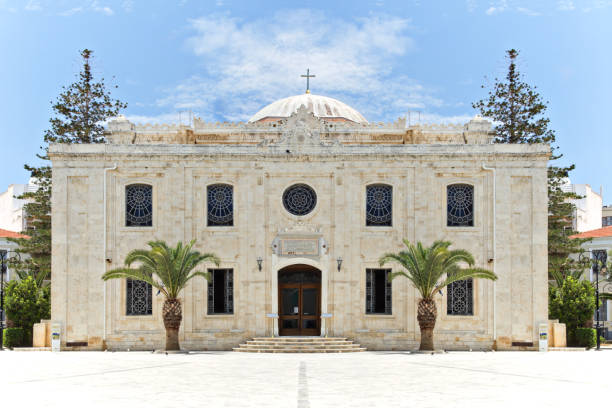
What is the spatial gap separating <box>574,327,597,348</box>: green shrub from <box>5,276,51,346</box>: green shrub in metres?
24.5

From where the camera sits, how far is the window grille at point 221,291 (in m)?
27.0

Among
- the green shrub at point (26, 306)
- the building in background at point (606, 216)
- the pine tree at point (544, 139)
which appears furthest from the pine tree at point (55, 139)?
the building in background at point (606, 216)

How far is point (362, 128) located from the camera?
2894cm

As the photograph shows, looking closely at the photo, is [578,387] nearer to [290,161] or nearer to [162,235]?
[290,161]

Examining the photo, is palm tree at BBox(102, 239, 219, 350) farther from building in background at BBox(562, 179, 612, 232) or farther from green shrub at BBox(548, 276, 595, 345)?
building in background at BBox(562, 179, 612, 232)

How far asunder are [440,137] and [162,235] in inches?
488

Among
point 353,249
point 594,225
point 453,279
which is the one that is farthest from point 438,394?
point 594,225

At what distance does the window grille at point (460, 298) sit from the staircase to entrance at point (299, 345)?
402 cm

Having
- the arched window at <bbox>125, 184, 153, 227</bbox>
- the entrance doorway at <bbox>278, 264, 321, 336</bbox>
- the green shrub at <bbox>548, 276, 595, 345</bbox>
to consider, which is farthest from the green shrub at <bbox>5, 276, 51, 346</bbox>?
the green shrub at <bbox>548, 276, 595, 345</bbox>

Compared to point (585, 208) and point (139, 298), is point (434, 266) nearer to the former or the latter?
point (139, 298)

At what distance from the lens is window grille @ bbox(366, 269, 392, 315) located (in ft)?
88.6

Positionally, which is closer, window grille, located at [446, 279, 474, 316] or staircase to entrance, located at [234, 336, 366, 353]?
staircase to entrance, located at [234, 336, 366, 353]

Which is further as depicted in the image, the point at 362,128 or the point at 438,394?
the point at 362,128

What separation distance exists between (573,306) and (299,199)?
14.1 m
